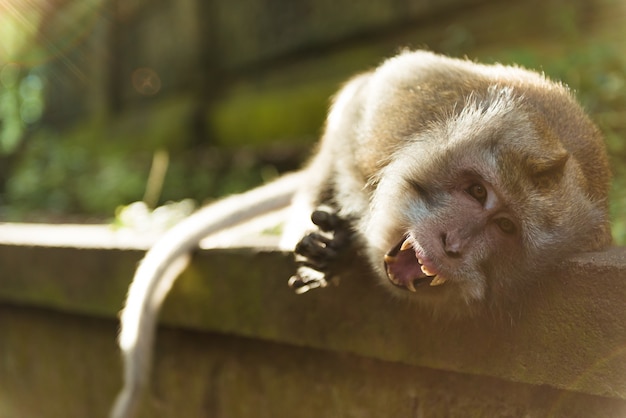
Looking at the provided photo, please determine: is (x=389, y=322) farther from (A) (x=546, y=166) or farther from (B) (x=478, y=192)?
(A) (x=546, y=166)

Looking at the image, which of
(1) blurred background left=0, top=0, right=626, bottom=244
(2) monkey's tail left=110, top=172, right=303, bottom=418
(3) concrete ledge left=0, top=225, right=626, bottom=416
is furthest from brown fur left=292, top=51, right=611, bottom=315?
(1) blurred background left=0, top=0, right=626, bottom=244

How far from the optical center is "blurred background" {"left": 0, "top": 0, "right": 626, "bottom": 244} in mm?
5077

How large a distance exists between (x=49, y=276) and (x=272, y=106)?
3707mm

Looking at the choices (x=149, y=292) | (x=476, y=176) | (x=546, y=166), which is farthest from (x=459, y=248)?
(x=149, y=292)

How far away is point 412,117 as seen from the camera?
259 centimetres

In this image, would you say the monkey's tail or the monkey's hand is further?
the monkey's tail

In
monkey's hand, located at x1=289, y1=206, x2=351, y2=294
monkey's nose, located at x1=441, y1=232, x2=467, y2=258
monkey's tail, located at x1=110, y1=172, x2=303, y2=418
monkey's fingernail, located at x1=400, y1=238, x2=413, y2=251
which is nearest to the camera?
monkey's nose, located at x1=441, y1=232, x2=467, y2=258

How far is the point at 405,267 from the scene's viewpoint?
7.24ft

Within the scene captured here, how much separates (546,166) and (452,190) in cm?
30

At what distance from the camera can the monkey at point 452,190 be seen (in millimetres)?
2117

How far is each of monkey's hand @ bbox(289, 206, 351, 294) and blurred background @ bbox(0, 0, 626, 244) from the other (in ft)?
5.23

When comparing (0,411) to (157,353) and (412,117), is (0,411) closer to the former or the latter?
(157,353)

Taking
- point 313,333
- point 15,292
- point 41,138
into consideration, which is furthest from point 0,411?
point 41,138

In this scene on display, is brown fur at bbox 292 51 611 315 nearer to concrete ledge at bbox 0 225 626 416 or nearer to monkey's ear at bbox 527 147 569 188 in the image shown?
monkey's ear at bbox 527 147 569 188
